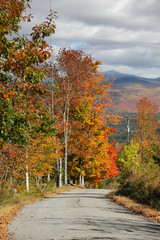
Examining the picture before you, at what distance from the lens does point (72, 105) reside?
3906 cm

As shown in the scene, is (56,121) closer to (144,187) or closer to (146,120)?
(144,187)

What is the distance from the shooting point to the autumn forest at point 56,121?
35.7 ft

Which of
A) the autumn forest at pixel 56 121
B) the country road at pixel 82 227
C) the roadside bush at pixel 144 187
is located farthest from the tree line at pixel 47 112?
the roadside bush at pixel 144 187

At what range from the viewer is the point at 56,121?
14.4 meters

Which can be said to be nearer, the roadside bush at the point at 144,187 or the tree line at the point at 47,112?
the tree line at the point at 47,112

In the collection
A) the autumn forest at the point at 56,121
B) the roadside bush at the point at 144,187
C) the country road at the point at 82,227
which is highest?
the autumn forest at the point at 56,121

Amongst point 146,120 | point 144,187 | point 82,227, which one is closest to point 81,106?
point 146,120

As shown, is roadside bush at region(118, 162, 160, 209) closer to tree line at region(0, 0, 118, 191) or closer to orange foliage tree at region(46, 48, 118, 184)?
tree line at region(0, 0, 118, 191)

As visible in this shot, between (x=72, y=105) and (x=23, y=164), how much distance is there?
1775 cm

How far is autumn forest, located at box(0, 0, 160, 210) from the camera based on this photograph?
428 inches

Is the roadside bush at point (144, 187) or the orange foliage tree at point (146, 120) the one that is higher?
the orange foliage tree at point (146, 120)

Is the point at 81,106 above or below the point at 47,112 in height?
above

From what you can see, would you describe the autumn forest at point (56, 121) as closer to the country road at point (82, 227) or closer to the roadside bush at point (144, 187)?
the roadside bush at point (144, 187)

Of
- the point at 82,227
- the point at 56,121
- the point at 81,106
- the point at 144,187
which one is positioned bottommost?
the point at 82,227
